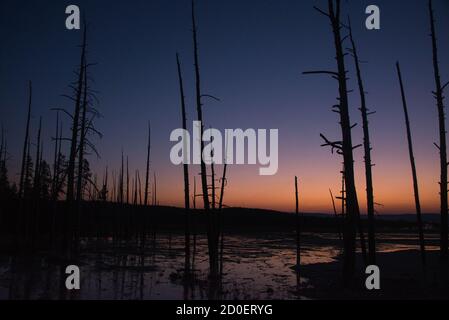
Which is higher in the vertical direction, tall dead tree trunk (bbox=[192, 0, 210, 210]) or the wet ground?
tall dead tree trunk (bbox=[192, 0, 210, 210])

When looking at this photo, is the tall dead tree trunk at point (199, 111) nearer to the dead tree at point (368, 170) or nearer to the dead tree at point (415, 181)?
the dead tree at point (368, 170)

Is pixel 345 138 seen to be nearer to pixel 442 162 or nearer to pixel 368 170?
pixel 368 170

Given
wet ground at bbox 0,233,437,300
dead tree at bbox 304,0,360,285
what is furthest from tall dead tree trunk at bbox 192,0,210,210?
dead tree at bbox 304,0,360,285

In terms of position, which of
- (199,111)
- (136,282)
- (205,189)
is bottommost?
(136,282)

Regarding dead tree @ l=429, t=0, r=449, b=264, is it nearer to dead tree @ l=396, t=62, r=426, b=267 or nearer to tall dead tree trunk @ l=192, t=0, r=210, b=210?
dead tree @ l=396, t=62, r=426, b=267

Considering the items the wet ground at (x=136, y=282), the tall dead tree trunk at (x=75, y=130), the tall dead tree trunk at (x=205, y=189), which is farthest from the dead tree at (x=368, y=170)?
the tall dead tree trunk at (x=75, y=130)

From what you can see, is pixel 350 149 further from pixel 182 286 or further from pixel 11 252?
pixel 11 252

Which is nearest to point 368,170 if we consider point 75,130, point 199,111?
point 199,111

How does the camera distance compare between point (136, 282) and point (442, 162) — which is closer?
point (136, 282)

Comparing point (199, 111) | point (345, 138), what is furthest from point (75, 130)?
point (345, 138)

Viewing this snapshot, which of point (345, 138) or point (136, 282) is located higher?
point (345, 138)
